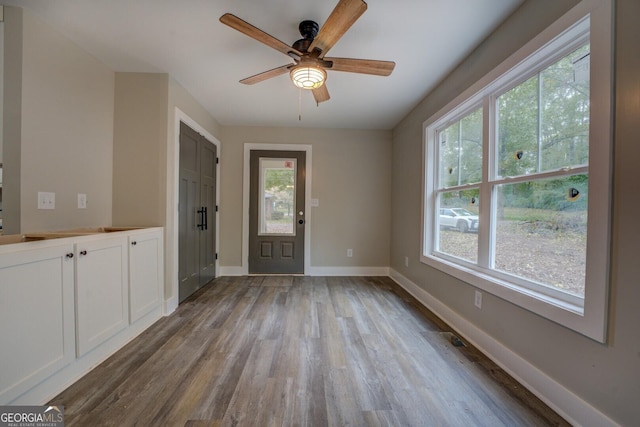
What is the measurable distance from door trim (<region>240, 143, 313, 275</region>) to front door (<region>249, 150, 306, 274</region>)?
51 millimetres

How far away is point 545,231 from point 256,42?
244cm

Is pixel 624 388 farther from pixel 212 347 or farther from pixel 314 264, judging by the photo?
pixel 314 264

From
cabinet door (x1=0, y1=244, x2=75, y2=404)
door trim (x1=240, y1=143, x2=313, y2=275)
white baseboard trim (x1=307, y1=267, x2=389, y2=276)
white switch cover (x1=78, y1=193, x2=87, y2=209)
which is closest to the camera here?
cabinet door (x1=0, y1=244, x2=75, y2=404)

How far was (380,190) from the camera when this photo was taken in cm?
407

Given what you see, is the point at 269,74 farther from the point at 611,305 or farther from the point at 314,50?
the point at 611,305

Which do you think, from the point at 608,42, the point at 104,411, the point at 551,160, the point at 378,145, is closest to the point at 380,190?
the point at 378,145

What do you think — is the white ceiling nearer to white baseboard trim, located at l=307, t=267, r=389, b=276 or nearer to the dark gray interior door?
the dark gray interior door

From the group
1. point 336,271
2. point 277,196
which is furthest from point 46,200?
point 336,271

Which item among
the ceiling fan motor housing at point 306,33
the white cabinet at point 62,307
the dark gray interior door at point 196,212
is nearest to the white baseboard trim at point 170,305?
the dark gray interior door at point 196,212

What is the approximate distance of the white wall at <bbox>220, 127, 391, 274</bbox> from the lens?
12.9ft

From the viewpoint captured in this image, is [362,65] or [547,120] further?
[362,65]

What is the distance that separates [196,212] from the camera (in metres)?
3.12

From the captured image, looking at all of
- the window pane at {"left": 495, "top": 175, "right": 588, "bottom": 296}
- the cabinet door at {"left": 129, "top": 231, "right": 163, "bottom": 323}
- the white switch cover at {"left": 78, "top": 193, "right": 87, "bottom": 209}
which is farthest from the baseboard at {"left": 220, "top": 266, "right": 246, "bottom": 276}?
the window pane at {"left": 495, "top": 175, "right": 588, "bottom": 296}

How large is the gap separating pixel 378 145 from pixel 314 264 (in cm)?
222
